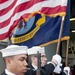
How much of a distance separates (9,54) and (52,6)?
246 centimetres

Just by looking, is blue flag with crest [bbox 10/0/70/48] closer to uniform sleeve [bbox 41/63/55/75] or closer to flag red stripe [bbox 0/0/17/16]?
flag red stripe [bbox 0/0/17/16]

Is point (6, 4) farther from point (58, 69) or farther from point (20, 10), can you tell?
point (58, 69)

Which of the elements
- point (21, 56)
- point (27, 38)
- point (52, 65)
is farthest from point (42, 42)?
point (21, 56)

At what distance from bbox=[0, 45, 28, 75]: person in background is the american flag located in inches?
85.1

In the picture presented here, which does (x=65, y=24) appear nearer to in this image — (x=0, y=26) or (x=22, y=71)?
A: (x=0, y=26)

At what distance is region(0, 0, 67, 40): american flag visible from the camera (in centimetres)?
494

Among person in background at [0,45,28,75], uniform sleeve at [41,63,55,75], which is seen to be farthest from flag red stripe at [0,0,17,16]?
person in background at [0,45,28,75]

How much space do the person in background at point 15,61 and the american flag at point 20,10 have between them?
7.09ft

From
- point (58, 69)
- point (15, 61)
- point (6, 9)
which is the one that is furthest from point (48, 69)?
point (6, 9)

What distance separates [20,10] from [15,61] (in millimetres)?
2447

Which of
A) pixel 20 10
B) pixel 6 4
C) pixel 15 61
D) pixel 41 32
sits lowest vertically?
pixel 15 61

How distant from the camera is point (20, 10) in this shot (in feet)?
16.3

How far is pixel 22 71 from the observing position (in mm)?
2596

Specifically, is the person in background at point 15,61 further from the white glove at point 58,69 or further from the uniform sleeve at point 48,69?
the white glove at point 58,69
